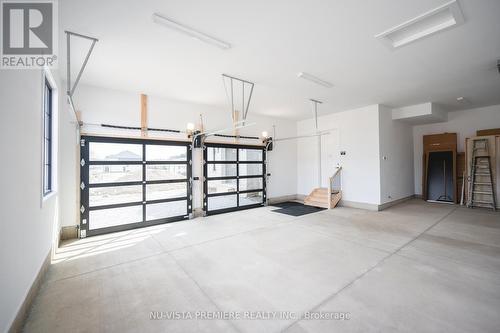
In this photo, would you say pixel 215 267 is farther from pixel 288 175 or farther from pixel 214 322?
pixel 288 175

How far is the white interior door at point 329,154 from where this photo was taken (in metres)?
7.65

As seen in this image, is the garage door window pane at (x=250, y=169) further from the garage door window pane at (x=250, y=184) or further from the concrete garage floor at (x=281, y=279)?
the concrete garage floor at (x=281, y=279)

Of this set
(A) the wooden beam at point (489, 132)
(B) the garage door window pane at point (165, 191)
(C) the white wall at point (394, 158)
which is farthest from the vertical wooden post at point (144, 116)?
(A) the wooden beam at point (489, 132)

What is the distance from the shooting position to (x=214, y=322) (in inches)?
79.4

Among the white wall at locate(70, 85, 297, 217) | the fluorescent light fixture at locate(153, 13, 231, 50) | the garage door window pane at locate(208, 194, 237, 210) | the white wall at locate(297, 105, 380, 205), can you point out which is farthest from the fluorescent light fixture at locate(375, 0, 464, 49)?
the garage door window pane at locate(208, 194, 237, 210)

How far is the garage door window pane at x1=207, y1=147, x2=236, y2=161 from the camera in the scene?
20.9ft

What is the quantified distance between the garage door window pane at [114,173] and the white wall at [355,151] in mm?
6176

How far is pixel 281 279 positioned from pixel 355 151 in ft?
18.8

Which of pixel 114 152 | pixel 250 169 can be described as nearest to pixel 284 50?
pixel 114 152

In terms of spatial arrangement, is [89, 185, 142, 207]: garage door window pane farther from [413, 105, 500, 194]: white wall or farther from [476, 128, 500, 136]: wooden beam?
[476, 128, 500, 136]: wooden beam

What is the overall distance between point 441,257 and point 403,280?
48.2 inches

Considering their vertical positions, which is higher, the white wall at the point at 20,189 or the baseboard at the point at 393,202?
the white wall at the point at 20,189

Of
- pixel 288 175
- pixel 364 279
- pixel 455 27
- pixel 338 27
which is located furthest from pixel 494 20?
pixel 288 175

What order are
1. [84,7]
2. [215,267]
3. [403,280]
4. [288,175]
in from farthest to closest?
[288,175], [215,267], [403,280], [84,7]
